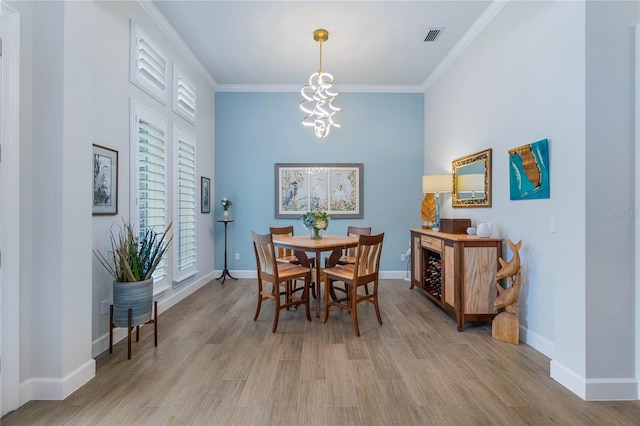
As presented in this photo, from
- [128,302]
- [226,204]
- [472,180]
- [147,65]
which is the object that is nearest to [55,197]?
[128,302]

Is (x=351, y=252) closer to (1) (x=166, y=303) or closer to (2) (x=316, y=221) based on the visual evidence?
(2) (x=316, y=221)

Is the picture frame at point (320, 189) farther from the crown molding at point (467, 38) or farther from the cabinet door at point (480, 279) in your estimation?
the cabinet door at point (480, 279)

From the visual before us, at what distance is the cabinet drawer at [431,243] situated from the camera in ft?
11.7

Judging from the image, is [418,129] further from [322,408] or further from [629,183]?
[322,408]

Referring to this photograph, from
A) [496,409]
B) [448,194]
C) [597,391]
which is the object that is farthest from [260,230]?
[597,391]

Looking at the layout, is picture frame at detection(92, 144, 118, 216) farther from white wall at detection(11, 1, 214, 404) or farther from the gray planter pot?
the gray planter pot

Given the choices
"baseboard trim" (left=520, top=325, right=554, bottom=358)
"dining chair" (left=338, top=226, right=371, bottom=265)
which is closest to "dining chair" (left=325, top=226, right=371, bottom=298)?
"dining chair" (left=338, top=226, right=371, bottom=265)

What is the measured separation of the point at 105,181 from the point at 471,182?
392 centimetres

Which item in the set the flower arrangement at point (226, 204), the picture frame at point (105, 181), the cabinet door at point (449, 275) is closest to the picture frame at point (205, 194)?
the flower arrangement at point (226, 204)

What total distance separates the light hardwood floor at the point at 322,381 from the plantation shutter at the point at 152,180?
1.09 m

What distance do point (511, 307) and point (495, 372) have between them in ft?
2.43

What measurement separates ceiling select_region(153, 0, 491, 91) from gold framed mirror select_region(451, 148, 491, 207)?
158 centimetres

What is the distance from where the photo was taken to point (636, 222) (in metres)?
1.98

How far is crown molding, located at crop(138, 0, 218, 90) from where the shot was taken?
317 cm
